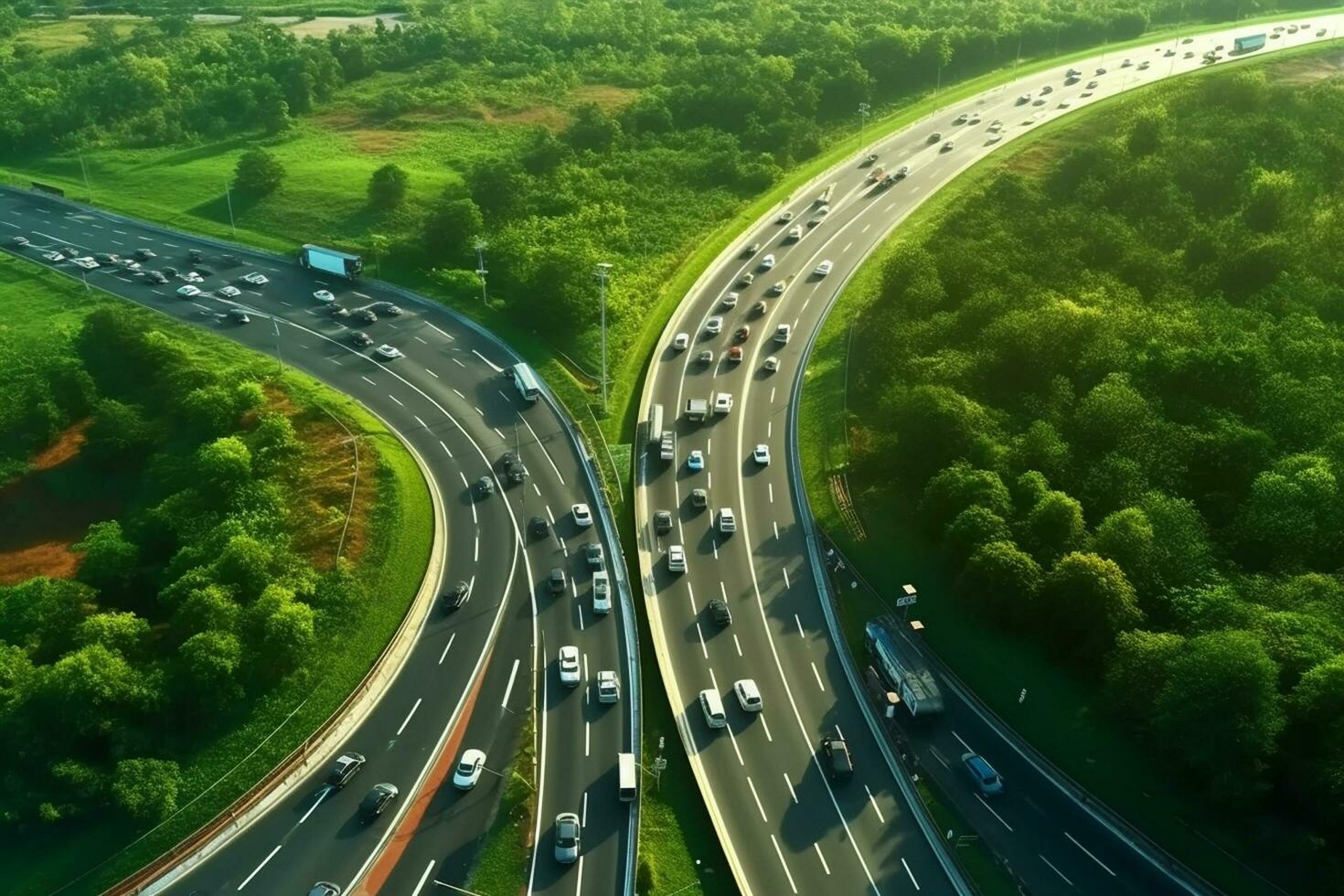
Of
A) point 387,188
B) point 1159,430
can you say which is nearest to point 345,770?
point 1159,430

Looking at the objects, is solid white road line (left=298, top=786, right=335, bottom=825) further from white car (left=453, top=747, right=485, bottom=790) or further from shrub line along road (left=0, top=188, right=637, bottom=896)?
white car (left=453, top=747, right=485, bottom=790)

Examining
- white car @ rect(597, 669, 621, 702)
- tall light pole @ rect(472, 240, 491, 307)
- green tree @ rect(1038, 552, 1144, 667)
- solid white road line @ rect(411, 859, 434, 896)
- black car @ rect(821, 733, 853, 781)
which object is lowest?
solid white road line @ rect(411, 859, 434, 896)

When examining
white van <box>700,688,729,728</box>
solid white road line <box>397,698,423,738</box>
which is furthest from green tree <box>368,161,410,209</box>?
white van <box>700,688,729,728</box>

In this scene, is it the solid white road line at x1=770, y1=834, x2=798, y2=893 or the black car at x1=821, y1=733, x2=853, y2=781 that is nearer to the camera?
the solid white road line at x1=770, y1=834, x2=798, y2=893

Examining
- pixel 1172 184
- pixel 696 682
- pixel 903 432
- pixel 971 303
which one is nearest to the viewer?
pixel 696 682

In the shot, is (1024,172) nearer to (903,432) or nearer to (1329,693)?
(903,432)

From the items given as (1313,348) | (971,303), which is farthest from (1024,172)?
(1313,348)
